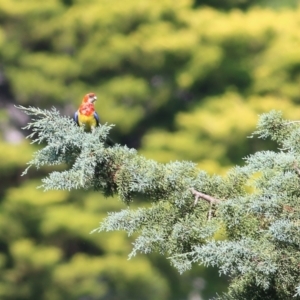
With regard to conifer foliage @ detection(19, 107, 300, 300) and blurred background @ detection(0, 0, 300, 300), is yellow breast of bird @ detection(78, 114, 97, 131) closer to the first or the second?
conifer foliage @ detection(19, 107, 300, 300)

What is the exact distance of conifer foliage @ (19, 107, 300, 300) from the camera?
0.67 meters

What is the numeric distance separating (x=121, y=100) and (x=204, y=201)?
1.85 metres

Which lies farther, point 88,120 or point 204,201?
point 88,120

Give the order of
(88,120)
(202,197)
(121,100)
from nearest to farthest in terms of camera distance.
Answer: (202,197), (88,120), (121,100)

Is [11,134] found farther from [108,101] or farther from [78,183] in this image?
[78,183]

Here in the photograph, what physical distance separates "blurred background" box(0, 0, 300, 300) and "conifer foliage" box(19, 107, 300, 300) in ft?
5.41

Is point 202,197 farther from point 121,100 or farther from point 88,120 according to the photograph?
point 121,100

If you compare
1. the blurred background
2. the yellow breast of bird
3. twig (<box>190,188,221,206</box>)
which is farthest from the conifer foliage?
the blurred background

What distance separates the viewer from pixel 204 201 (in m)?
0.79

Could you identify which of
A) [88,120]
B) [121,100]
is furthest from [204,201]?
[121,100]

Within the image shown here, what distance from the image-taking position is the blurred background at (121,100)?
243 centimetres

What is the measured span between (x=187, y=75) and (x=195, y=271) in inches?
38.7

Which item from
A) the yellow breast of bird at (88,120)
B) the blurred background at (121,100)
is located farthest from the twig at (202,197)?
the blurred background at (121,100)

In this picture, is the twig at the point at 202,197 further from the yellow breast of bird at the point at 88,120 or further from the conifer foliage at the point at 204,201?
the yellow breast of bird at the point at 88,120
